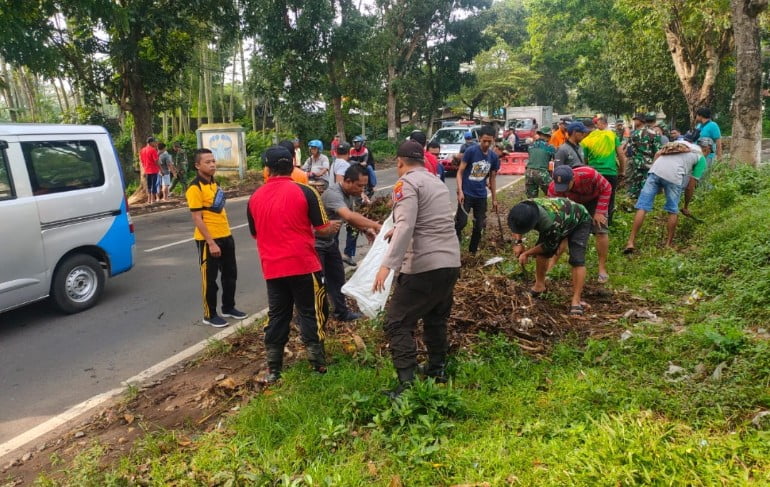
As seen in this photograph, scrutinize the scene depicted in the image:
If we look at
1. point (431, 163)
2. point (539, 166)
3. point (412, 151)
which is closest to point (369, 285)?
point (412, 151)

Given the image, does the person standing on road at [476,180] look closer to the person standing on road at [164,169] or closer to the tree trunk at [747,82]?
the tree trunk at [747,82]

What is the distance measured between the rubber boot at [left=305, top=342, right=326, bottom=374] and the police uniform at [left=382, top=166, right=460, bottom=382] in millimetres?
753

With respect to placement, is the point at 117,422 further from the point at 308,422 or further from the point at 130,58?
the point at 130,58

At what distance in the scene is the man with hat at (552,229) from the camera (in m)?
4.32

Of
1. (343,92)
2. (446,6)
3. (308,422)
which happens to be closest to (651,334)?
(308,422)

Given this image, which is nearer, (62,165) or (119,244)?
(62,165)

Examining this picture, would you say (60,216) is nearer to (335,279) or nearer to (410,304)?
(335,279)

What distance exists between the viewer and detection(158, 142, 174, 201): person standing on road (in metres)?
14.2

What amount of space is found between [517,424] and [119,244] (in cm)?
496

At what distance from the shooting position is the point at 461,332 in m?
4.39

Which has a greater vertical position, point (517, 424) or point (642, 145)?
point (642, 145)

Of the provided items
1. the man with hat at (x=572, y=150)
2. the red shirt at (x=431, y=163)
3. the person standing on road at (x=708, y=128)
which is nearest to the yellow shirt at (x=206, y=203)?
the red shirt at (x=431, y=163)

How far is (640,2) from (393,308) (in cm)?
1537

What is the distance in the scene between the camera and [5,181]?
16.5ft
